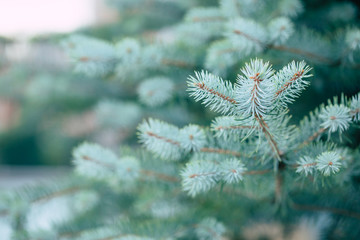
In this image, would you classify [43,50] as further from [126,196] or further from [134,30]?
[126,196]

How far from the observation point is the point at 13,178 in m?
1.91

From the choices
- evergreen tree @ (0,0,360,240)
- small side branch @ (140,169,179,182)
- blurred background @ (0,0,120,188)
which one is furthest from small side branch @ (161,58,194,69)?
blurred background @ (0,0,120,188)

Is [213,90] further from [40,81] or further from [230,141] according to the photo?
[40,81]

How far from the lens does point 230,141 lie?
15.3 inches

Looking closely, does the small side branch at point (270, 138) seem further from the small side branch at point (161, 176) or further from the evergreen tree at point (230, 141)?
the small side branch at point (161, 176)

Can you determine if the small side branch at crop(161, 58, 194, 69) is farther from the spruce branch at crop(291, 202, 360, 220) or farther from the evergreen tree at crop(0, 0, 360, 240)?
the spruce branch at crop(291, 202, 360, 220)

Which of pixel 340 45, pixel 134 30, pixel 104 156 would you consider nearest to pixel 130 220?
pixel 104 156

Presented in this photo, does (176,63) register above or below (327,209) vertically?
above

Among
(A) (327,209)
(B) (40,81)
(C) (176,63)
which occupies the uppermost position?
(B) (40,81)

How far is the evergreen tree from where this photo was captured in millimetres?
317

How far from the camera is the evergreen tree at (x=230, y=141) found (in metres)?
0.32

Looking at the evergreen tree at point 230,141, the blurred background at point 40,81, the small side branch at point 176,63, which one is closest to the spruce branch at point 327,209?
the evergreen tree at point 230,141

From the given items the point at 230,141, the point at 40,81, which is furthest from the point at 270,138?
the point at 40,81

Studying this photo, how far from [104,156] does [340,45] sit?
1.26 feet
